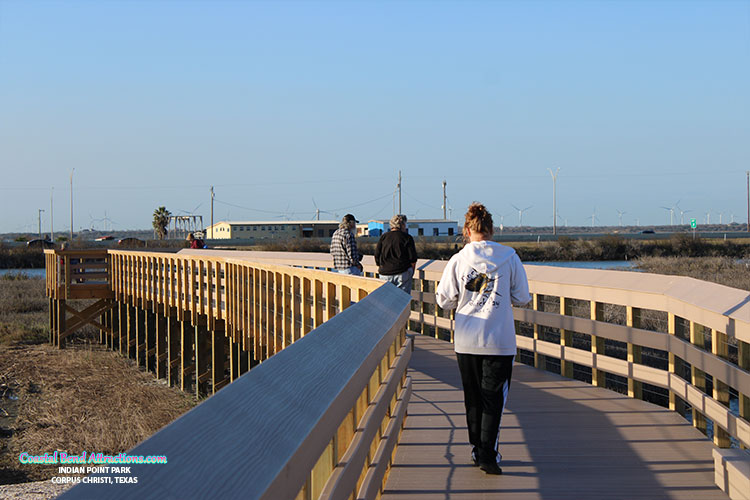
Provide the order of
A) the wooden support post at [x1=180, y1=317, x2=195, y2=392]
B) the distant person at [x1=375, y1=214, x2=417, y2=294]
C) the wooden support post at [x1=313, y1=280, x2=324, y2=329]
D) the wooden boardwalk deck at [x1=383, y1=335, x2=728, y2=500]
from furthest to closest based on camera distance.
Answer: the wooden support post at [x1=180, y1=317, x2=195, y2=392], the distant person at [x1=375, y1=214, x2=417, y2=294], the wooden support post at [x1=313, y1=280, x2=324, y2=329], the wooden boardwalk deck at [x1=383, y1=335, x2=728, y2=500]

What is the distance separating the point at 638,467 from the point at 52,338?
2799 cm

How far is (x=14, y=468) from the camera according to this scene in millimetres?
12023

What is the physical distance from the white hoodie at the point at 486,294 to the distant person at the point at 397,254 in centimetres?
612

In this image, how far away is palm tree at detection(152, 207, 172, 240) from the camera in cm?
10625

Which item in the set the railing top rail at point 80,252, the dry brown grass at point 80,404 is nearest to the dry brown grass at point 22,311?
the railing top rail at point 80,252

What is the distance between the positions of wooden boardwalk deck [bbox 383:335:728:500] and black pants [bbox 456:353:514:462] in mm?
221

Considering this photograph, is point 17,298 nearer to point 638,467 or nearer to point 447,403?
point 447,403

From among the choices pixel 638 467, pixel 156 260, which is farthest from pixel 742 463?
pixel 156 260

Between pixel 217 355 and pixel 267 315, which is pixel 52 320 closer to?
pixel 217 355

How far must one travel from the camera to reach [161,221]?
4168 inches

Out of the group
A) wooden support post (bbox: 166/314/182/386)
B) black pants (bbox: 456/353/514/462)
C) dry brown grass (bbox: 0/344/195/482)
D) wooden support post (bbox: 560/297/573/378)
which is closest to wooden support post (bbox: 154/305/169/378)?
wooden support post (bbox: 166/314/182/386)

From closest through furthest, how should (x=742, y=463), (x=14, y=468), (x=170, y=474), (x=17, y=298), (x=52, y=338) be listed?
1. (x=170, y=474)
2. (x=742, y=463)
3. (x=14, y=468)
4. (x=52, y=338)
5. (x=17, y=298)

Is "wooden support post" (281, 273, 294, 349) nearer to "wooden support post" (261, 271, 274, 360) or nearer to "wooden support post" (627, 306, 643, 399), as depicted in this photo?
"wooden support post" (261, 271, 274, 360)

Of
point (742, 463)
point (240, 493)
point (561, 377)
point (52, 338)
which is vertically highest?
point (240, 493)
